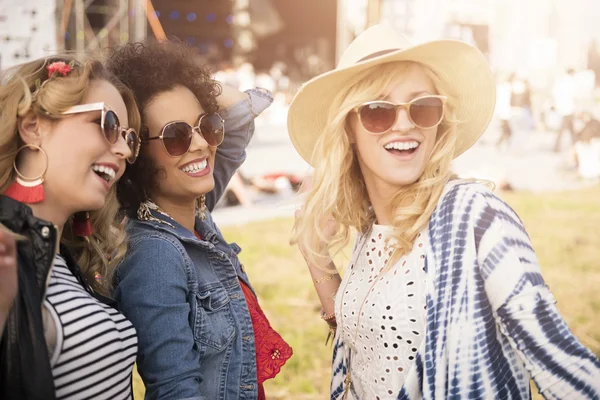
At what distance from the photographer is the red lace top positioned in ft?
6.72

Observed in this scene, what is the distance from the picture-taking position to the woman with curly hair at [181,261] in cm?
167

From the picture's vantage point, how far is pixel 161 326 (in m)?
1.67

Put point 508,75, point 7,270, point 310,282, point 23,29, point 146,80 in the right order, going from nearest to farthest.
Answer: point 7,270 → point 146,80 → point 23,29 → point 310,282 → point 508,75

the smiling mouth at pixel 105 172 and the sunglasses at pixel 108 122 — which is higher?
the sunglasses at pixel 108 122

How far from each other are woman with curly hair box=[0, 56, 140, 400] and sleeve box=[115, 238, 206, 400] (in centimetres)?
5

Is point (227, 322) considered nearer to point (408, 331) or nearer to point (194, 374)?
point (194, 374)

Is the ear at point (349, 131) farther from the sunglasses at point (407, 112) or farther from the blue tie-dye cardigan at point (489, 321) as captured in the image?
the blue tie-dye cardigan at point (489, 321)

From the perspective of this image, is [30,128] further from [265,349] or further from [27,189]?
[265,349]

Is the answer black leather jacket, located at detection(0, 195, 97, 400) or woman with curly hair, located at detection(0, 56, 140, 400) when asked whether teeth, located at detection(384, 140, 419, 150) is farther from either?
black leather jacket, located at detection(0, 195, 97, 400)

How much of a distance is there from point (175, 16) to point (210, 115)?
40.0ft

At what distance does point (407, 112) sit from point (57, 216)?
113 cm

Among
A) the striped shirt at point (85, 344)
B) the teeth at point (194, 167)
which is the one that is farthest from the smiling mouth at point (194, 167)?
the striped shirt at point (85, 344)

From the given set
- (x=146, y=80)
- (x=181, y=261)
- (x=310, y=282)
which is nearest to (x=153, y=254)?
(x=181, y=261)

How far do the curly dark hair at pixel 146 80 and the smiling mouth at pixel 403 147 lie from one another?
2.30 feet
